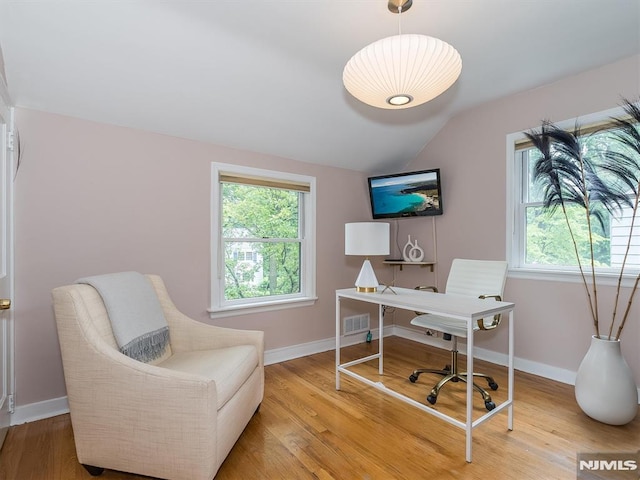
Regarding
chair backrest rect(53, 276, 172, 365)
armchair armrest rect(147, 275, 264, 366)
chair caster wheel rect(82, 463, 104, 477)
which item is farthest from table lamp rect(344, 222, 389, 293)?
chair caster wheel rect(82, 463, 104, 477)

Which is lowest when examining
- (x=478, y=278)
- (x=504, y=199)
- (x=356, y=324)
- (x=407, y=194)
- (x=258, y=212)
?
(x=356, y=324)

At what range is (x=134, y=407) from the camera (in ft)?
4.83

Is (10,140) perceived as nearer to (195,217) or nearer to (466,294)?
(195,217)

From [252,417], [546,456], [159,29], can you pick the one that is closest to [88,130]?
[159,29]

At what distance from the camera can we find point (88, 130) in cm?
226

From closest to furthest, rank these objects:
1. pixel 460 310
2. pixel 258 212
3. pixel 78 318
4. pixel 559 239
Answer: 1. pixel 78 318
2. pixel 460 310
3. pixel 559 239
4. pixel 258 212

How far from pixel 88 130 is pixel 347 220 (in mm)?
2407

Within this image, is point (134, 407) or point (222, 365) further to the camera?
point (222, 365)

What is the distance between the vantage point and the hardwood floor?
63.8 inches

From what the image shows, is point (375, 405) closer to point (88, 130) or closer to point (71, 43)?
point (88, 130)

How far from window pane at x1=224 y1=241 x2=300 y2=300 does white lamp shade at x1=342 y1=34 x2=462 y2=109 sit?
1.88 meters

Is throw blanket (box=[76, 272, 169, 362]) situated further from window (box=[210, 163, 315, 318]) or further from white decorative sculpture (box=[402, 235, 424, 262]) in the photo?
white decorative sculpture (box=[402, 235, 424, 262])

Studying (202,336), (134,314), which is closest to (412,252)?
(202,336)

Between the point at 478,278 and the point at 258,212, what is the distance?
Result: 199 centimetres
